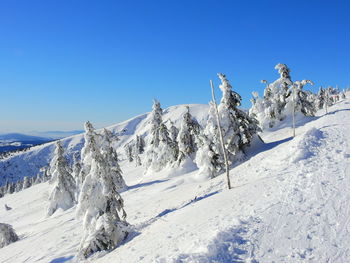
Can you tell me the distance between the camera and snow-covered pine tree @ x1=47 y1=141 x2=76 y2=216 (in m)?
47.1

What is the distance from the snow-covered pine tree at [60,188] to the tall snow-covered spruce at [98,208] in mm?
27990

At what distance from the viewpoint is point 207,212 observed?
1641 centimetres

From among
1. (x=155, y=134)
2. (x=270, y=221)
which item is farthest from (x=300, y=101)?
(x=270, y=221)

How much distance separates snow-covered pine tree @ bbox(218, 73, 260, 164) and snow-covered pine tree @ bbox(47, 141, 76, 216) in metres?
28.9

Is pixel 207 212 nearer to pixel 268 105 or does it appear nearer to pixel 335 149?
pixel 335 149

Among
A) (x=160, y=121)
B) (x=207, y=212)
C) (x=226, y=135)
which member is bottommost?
(x=207, y=212)

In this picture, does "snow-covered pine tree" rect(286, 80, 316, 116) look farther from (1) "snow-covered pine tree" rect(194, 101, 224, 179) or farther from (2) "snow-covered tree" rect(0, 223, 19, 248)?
(2) "snow-covered tree" rect(0, 223, 19, 248)

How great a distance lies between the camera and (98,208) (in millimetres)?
20844

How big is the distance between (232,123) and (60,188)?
31671 mm

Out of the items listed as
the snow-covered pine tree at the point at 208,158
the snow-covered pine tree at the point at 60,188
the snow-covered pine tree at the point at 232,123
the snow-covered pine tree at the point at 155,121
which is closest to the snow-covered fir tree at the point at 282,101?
the snow-covered pine tree at the point at 232,123

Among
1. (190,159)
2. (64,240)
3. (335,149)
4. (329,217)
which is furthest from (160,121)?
(329,217)

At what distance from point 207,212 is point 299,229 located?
5693mm

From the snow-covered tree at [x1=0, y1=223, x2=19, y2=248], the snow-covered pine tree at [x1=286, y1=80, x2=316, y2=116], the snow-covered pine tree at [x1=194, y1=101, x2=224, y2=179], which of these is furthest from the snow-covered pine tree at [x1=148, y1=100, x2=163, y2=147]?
the snow-covered tree at [x1=0, y1=223, x2=19, y2=248]

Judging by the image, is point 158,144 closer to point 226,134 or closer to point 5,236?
point 226,134
